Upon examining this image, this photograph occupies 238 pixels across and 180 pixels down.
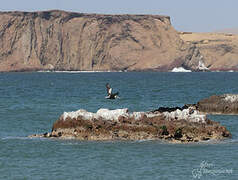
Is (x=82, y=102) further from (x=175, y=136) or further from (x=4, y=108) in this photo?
(x=175, y=136)

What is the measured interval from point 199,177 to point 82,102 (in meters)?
41.1

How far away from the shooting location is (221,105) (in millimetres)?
48031

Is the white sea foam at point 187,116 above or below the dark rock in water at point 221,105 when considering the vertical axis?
below

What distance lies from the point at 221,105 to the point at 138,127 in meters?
17.7

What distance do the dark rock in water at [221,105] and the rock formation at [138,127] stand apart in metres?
14.8

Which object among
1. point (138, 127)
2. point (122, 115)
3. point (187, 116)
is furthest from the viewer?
point (187, 116)

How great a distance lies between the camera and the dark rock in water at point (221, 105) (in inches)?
1864

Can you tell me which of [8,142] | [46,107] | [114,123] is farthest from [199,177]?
[46,107]

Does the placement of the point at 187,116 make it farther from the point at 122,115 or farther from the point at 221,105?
the point at 221,105

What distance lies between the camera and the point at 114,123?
1259 inches

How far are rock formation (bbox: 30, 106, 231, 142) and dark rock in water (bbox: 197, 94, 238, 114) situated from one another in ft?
48.4

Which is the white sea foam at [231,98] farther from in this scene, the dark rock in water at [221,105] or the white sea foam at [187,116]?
the white sea foam at [187,116]

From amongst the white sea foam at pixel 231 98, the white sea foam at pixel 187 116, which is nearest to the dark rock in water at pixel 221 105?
the white sea foam at pixel 231 98

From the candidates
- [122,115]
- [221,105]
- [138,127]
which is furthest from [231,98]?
[138,127]
